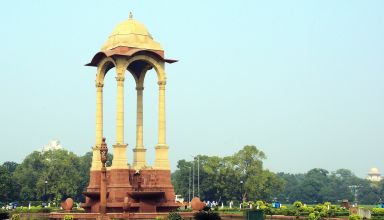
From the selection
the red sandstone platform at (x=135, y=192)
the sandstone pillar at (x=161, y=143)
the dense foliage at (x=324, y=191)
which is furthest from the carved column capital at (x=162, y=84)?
the dense foliage at (x=324, y=191)

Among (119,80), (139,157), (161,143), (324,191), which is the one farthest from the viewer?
(324,191)

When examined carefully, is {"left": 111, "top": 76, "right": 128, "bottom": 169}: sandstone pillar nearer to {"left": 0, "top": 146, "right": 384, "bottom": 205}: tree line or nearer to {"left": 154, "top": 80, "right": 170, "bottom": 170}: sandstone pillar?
{"left": 154, "top": 80, "right": 170, "bottom": 170}: sandstone pillar

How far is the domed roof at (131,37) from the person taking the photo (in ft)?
144

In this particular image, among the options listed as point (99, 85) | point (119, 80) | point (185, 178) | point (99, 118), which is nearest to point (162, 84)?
point (119, 80)

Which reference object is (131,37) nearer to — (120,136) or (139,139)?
(120,136)

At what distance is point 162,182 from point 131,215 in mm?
4903

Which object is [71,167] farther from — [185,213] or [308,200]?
[308,200]

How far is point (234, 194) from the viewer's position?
288ft

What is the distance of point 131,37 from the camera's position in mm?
44000

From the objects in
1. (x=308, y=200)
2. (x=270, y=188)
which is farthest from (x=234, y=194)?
(x=308, y=200)

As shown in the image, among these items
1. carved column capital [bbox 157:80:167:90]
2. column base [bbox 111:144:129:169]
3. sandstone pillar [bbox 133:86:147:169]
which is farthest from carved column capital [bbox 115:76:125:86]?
column base [bbox 111:144:129:169]

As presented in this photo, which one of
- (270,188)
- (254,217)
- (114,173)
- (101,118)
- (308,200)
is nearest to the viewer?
(254,217)

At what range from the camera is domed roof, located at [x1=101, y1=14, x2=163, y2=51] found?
43938 mm

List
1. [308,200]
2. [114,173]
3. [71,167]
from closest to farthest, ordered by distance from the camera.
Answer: [114,173]
[71,167]
[308,200]
